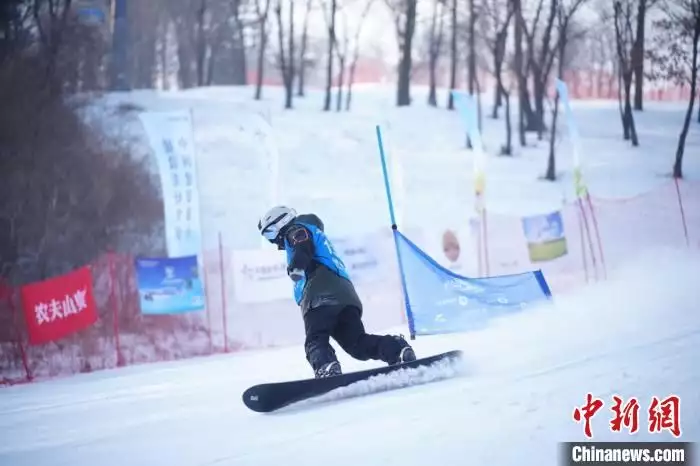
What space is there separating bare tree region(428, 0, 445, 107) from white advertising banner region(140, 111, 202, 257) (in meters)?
6.21

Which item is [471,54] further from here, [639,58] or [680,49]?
[680,49]

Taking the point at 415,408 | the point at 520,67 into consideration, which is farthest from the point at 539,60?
the point at 415,408

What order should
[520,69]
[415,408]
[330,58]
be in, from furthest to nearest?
[330,58]
[520,69]
[415,408]

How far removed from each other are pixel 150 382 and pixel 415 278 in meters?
1.97

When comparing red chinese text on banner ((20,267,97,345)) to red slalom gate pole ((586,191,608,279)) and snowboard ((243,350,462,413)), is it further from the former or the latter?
red slalom gate pole ((586,191,608,279))

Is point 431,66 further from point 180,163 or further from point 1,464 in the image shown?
point 1,464

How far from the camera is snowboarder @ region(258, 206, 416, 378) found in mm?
4207

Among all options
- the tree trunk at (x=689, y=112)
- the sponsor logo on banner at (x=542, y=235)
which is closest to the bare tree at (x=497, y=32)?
the tree trunk at (x=689, y=112)

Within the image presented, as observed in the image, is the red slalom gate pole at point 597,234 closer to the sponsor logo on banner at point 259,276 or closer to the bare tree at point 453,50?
the bare tree at point 453,50

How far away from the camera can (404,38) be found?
13672 mm

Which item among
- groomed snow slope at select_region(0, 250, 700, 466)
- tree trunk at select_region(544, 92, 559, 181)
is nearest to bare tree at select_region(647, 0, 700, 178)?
tree trunk at select_region(544, 92, 559, 181)

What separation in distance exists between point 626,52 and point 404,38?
13.0 ft

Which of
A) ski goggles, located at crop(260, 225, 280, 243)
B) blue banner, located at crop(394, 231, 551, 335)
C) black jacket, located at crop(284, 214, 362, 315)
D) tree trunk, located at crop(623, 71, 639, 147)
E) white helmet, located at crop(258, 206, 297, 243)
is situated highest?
tree trunk, located at crop(623, 71, 639, 147)

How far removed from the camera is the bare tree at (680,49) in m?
9.55
